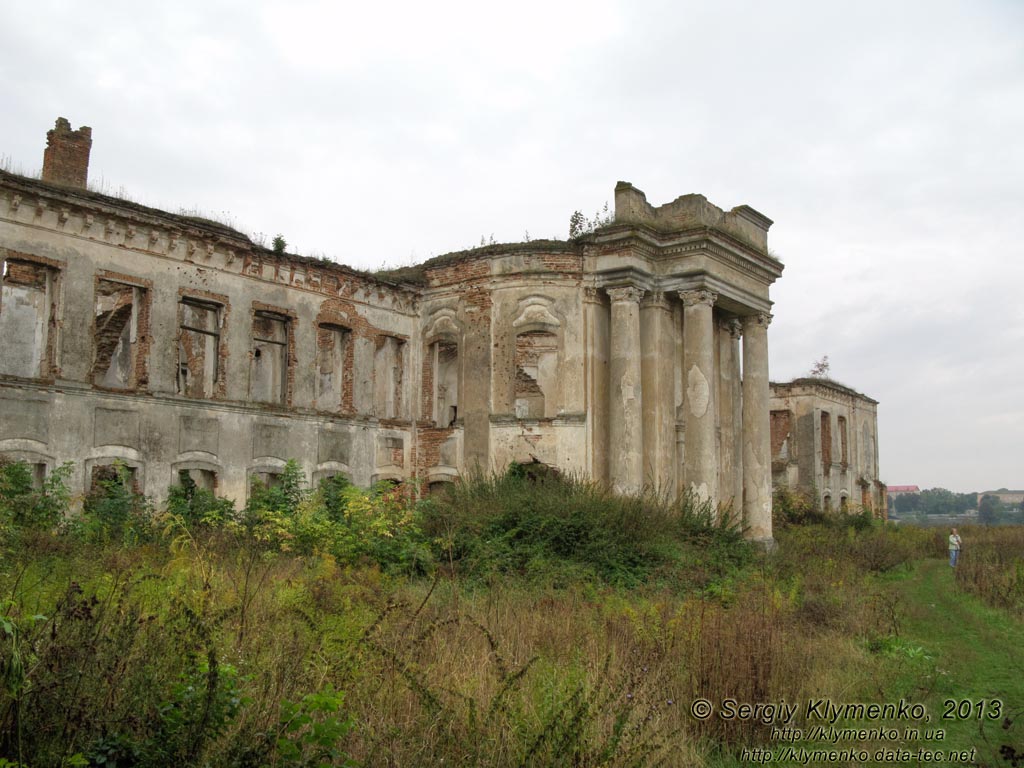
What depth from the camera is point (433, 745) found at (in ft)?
16.1

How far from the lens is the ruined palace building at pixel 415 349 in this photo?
15.5 m

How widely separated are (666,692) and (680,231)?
14.4 meters

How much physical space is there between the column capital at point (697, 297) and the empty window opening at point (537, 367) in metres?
3.02

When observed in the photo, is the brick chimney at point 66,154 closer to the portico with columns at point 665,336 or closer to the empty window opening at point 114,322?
the empty window opening at point 114,322

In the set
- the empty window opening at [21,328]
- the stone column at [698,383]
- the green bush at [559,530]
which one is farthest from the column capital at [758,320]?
the empty window opening at [21,328]

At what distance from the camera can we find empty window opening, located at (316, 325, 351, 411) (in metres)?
19.1

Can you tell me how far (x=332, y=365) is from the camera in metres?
19.5

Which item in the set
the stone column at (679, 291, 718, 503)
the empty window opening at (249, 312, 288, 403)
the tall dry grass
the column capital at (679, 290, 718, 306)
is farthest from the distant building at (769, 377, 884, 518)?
the empty window opening at (249, 312, 288, 403)

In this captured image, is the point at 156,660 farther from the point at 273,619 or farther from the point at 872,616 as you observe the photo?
the point at 872,616

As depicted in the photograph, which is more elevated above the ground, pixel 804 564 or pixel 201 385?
pixel 201 385

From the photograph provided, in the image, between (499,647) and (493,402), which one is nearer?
(499,647)

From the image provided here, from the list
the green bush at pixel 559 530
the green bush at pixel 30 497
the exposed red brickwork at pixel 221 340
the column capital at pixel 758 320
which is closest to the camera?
the green bush at pixel 30 497

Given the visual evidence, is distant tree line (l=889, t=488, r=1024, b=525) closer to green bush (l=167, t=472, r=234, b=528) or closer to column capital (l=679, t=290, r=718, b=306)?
column capital (l=679, t=290, r=718, b=306)

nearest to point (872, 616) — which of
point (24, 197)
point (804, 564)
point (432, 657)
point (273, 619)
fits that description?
point (804, 564)
